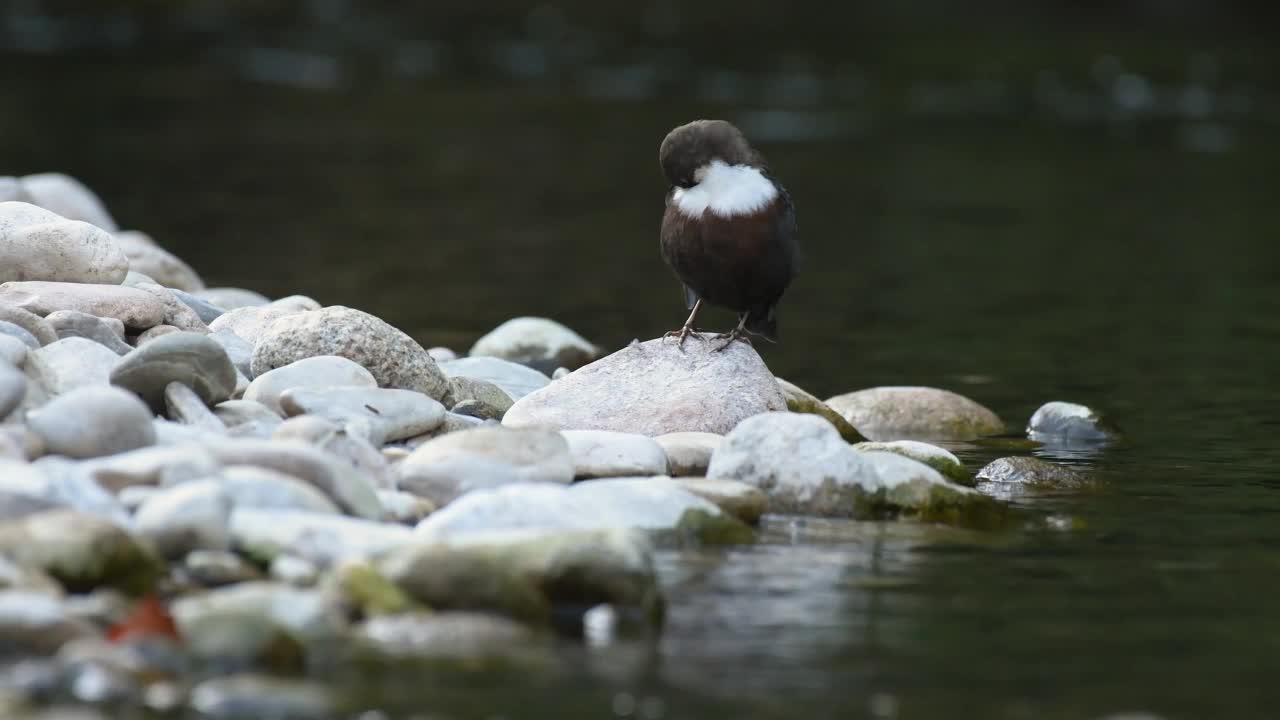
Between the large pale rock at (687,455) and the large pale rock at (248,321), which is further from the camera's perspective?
the large pale rock at (248,321)

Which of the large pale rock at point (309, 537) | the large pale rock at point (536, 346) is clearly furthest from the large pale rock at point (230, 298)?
the large pale rock at point (309, 537)

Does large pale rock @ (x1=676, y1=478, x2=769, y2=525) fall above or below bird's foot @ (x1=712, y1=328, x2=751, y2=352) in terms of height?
below

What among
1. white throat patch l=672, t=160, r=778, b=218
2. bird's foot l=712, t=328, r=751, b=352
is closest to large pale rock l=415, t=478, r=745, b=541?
white throat patch l=672, t=160, r=778, b=218

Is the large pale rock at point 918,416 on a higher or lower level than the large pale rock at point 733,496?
higher

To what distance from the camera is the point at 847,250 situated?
1711 centimetres

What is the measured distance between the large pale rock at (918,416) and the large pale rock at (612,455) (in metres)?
2.31

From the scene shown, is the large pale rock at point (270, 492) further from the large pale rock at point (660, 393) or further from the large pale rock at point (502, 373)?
the large pale rock at point (502, 373)

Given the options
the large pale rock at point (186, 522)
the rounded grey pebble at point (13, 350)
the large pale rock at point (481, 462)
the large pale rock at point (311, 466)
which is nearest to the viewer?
the large pale rock at point (186, 522)

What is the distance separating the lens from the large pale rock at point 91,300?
23.4ft

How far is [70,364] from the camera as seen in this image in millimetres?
6520

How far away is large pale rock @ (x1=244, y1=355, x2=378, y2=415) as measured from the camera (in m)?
Answer: 6.81

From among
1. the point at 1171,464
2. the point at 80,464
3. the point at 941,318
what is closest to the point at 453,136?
the point at 941,318

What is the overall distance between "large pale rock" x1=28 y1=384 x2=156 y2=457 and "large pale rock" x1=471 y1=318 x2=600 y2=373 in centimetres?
441

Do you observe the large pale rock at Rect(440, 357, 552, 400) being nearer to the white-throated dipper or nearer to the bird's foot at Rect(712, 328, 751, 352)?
the bird's foot at Rect(712, 328, 751, 352)
